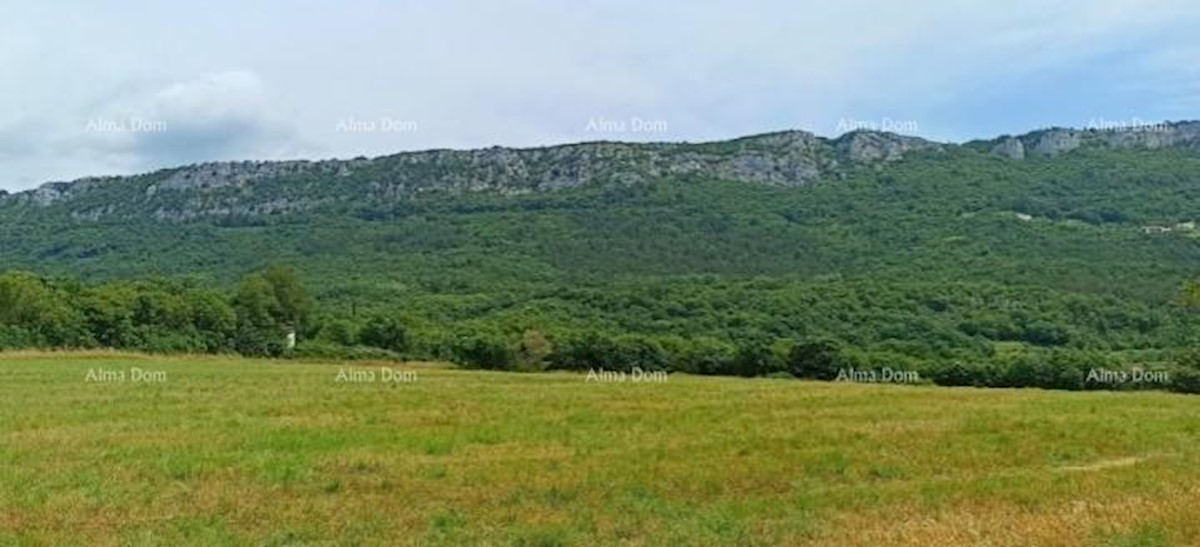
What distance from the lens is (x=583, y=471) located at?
779 inches

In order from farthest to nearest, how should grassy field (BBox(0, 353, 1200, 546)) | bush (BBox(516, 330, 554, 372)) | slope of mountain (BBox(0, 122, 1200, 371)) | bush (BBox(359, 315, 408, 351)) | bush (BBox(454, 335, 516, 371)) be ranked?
1. slope of mountain (BBox(0, 122, 1200, 371))
2. bush (BBox(359, 315, 408, 351))
3. bush (BBox(454, 335, 516, 371))
4. bush (BBox(516, 330, 554, 372))
5. grassy field (BBox(0, 353, 1200, 546))

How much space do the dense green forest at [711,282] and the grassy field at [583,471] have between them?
33.8ft

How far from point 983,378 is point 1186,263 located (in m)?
78.0

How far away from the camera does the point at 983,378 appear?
229 ft

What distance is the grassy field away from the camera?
14.2 metres

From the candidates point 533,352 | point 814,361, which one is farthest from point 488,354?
point 814,361

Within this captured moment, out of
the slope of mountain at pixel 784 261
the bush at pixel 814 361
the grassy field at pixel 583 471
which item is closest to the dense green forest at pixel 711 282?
the bush at pixel 814 361

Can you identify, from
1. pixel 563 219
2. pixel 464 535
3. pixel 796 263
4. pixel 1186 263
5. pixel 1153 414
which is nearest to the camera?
pixel 464 535

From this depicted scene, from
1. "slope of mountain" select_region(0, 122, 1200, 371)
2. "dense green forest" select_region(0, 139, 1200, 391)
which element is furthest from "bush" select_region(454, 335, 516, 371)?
"slope of mountain" select_region(0, 122, 1200, 371)

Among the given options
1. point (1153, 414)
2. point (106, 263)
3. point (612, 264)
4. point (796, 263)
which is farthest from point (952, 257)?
point (106, 263)

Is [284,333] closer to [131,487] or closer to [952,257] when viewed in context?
[131,487]

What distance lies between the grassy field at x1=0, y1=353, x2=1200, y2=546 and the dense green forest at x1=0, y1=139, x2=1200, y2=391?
10313 mm

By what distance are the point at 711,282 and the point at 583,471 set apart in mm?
112179

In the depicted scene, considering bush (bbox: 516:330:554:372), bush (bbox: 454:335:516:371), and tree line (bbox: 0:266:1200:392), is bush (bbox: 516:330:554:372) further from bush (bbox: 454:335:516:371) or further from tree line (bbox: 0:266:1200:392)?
bush (bbox: 454:335:516:371)
